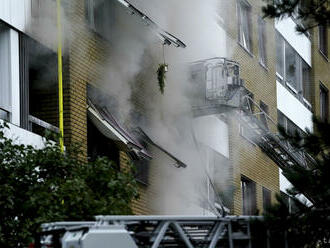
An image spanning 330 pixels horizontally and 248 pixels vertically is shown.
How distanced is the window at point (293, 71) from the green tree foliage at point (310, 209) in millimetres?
18629

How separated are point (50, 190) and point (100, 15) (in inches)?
310

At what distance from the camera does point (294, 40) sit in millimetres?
32500

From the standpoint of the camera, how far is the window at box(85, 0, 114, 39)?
20.0 meters

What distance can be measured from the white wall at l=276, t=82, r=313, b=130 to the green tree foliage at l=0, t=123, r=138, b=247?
17.1 metres

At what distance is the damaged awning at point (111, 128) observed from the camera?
61.1ft

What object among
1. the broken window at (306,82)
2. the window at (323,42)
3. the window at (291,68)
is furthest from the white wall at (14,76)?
the window at (323,42)

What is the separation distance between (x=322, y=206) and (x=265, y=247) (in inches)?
27.0

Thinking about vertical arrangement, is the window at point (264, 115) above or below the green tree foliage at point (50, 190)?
above

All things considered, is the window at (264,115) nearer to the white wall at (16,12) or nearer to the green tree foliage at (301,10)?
the white wall at (16,12)

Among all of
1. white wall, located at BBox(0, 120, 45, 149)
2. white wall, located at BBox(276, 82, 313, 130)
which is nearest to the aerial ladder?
white wall, located at BBox(0, 120, 45, 149)

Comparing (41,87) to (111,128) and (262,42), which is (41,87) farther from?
(262,42)

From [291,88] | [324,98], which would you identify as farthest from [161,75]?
[324,98]

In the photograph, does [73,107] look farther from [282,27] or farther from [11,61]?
[282,27]

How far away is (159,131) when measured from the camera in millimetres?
22500
